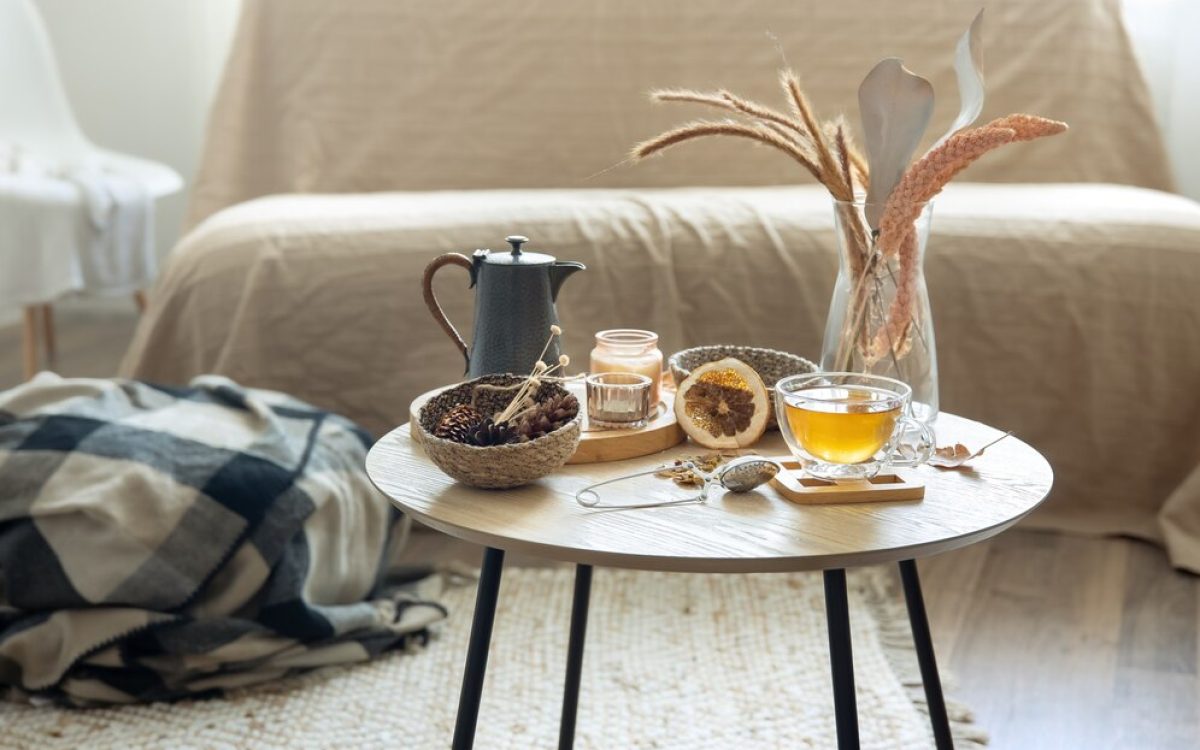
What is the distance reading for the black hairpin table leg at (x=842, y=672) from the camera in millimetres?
902

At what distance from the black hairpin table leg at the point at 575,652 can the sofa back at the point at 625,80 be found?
1.42 meters

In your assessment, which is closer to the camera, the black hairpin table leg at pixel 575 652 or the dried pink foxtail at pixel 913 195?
the dried pink foxtail at pixel 913 195

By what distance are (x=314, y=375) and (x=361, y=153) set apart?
26.6 inches

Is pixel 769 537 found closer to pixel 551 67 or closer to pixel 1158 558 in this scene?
pixel 1158 558

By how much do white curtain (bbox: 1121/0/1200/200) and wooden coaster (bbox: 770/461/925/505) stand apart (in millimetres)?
2141

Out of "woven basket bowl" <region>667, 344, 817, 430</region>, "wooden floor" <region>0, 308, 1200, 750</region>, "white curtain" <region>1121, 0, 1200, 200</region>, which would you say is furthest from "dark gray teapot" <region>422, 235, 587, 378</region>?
"white curtain" <region>1121, 0, 1200, 200</region>

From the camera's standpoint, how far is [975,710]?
1.50m

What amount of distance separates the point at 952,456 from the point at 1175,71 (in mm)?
2122

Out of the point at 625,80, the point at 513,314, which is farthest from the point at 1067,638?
the point at 625,80

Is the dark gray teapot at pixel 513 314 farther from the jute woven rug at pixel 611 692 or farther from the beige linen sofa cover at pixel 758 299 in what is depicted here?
the beige linen sofa cover at pixel 758 299

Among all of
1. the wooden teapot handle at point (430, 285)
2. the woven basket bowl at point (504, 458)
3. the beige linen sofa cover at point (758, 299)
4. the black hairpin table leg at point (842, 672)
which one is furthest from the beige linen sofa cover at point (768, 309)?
the black hairpin table leg at point (842, 672)

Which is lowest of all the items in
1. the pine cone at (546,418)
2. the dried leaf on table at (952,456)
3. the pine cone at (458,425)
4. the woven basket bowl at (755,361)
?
the dried leaf on table at (952,456)

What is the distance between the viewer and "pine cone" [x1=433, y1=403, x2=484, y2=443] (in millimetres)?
1000

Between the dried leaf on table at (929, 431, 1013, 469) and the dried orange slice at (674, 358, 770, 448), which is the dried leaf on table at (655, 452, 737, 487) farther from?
the dried leaf on table at (929, 431, 1013, 469)
